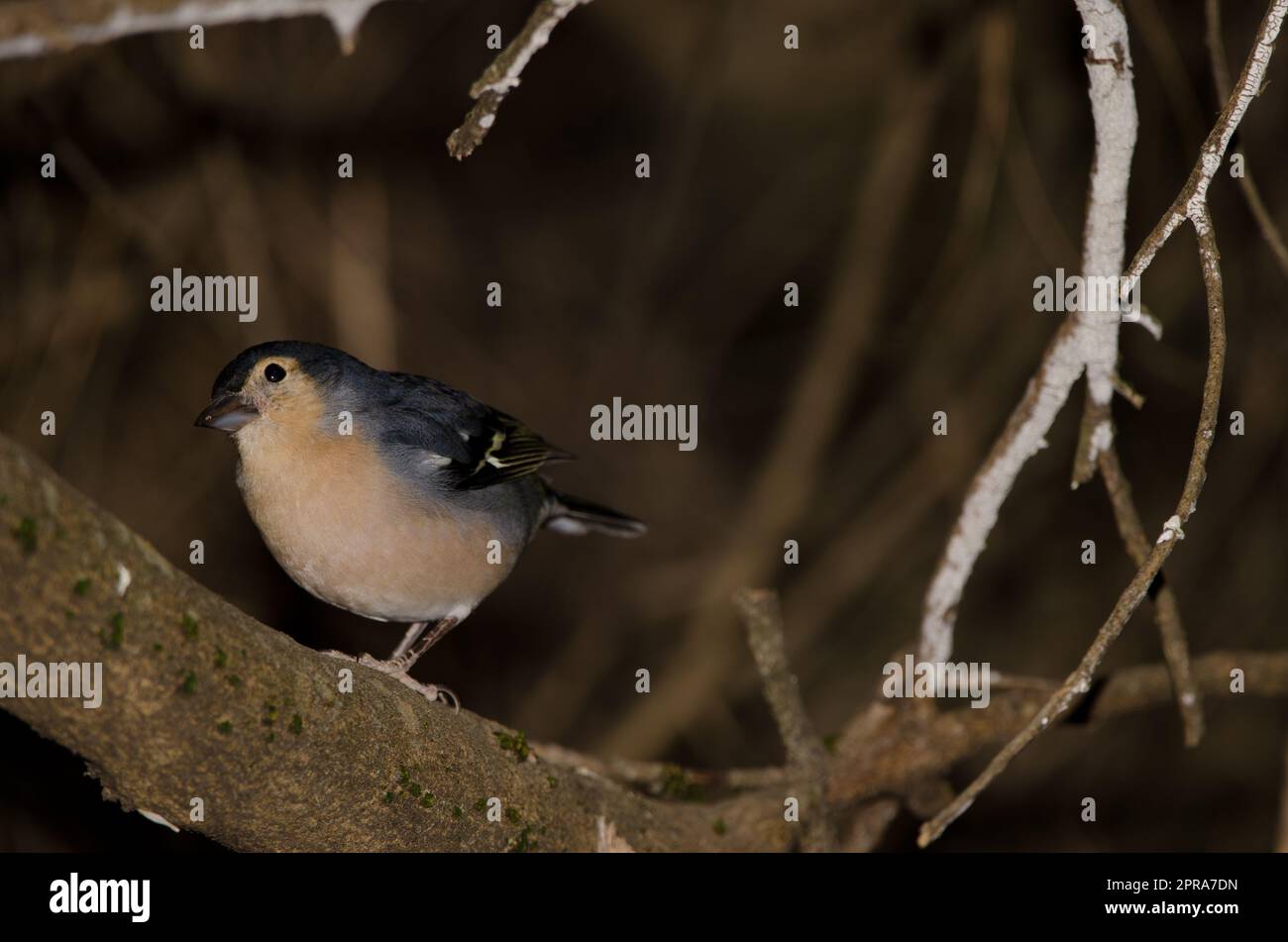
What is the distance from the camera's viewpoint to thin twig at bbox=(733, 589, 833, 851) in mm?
4484

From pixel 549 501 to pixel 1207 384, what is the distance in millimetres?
2805

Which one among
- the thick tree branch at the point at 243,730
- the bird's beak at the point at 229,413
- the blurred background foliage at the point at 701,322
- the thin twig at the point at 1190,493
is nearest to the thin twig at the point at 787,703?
the thick tree branch at the point at 243,730

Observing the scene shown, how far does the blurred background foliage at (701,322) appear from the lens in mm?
6711

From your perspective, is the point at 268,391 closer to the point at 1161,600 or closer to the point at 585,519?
the point at 585,519

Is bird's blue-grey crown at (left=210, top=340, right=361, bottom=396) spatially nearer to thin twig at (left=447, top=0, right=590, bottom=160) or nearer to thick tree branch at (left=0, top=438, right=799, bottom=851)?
thick tree branch at (left=0, top=438, right=799, bottom=851)

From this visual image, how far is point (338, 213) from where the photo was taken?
300 inches

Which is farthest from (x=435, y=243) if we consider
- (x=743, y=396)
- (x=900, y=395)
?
(x=900, y=395)

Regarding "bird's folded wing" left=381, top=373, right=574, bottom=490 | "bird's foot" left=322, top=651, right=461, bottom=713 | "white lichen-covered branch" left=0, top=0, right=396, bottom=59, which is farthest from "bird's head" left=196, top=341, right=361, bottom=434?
"white lichen-covered branch" left=0, top=0, right=396, bottom=59

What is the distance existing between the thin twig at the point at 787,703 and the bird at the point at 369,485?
91 centimetres

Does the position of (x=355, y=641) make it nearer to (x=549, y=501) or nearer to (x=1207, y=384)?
(x=549, y=501)

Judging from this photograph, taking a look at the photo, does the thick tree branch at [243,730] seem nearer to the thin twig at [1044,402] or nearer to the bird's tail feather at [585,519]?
the thin twig at [1044,402]

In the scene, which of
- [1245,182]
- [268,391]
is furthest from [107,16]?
[1245,182]
